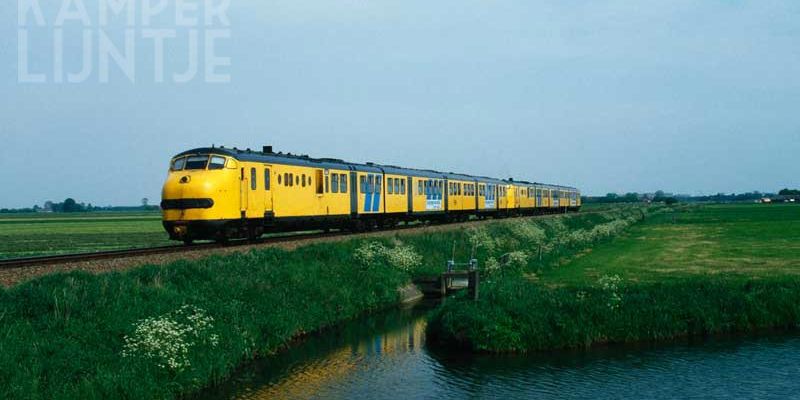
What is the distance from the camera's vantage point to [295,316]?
22594 mm

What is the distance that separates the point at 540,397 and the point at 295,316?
9.25 m

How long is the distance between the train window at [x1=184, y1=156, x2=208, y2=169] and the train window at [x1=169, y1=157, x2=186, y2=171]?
204 mm

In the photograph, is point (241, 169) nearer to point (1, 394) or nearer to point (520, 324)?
point (520, 324)

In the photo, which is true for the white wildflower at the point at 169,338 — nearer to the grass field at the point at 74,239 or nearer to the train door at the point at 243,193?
the train door at the point at 243,193

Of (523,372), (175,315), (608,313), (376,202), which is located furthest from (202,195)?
(376,202)

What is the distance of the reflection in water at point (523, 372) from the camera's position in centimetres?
1625

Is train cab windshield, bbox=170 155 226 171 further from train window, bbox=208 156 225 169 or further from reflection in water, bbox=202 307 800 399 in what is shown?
reflection in water, bbox=202 307 800 399

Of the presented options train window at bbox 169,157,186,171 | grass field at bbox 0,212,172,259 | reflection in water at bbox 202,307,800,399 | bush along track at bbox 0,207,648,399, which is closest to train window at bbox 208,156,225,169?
train window at bbox 169,157,186,171

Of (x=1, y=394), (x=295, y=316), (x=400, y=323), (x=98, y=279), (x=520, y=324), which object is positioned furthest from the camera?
(x=400, y=323)

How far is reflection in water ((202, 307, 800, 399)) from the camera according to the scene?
53.3 feet

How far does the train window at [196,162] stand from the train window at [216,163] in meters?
0.22

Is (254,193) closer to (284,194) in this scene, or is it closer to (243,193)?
(243,193)

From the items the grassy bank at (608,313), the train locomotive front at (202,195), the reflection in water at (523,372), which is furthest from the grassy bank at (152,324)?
the grassy bank at (608,313)

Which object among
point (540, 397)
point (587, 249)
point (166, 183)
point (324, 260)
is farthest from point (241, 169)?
point (587, 249)
